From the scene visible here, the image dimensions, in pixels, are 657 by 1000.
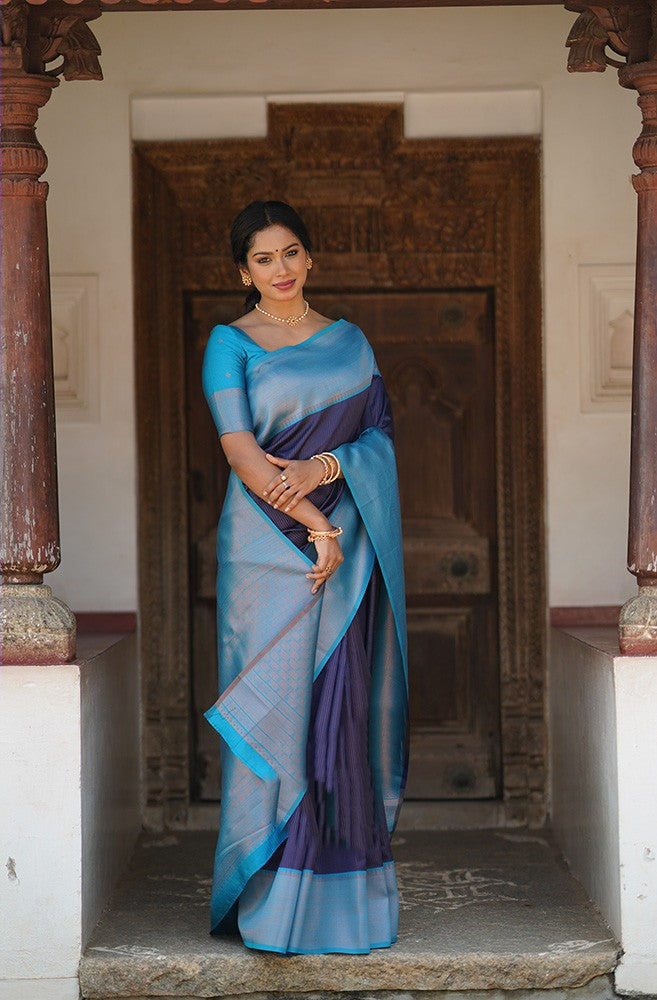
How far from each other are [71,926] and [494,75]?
3303 millimetres

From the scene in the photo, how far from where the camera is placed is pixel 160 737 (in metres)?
5.75

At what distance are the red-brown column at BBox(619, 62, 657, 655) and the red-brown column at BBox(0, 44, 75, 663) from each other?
163 centimetres

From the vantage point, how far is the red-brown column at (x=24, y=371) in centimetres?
435

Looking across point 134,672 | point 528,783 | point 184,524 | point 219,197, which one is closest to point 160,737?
point 134,672

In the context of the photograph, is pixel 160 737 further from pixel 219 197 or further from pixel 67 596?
pixel 219 197

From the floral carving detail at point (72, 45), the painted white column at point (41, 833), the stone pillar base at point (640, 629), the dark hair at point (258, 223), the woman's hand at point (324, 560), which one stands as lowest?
the painted white column at point (41, 833)

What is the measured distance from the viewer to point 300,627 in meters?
4.27

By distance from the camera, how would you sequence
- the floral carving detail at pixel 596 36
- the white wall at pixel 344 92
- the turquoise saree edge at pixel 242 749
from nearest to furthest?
the turquoise saree edge at pixel 242 749, the floral carving detail at pixel 596 36, the white wall at pixel 344 92

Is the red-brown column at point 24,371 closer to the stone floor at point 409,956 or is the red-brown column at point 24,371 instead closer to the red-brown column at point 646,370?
the stone floor at point 409,956

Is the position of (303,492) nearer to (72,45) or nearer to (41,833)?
(41,833)

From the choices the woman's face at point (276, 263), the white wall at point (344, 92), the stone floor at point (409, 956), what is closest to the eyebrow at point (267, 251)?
the woman's face at point (276, 263)

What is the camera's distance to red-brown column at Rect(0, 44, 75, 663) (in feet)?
14.3

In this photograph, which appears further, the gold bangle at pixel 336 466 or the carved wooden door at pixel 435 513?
the carved wooden door at pixel 435 513

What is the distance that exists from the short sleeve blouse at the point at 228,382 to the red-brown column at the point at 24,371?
50 centimetres
